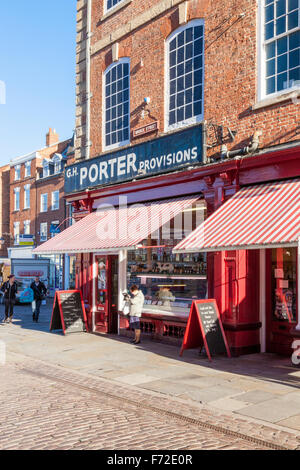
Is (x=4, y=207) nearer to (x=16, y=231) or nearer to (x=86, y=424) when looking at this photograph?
(x=16, y=231)

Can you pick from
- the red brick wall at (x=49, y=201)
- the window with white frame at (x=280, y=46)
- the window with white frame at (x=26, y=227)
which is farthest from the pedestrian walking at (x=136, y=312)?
the window with white frame at (x=26, y=227)

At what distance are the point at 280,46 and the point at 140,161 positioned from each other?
15.7 ft

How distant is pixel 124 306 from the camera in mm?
14133

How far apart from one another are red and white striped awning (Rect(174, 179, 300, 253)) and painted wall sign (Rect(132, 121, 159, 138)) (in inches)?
156

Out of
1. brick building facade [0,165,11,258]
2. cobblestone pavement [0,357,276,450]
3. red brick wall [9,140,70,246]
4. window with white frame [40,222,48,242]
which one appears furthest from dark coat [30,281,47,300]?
brick building facade [0,165,11,258]

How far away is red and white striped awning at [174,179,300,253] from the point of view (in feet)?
28.5

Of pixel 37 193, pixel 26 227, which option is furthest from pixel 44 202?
pixel 26 227

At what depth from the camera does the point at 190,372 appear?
9242 mm

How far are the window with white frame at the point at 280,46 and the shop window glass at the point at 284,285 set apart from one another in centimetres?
355

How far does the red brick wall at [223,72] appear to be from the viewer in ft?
34.7

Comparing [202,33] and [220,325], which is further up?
[202,33]

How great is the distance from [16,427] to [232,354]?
19.2 feet
